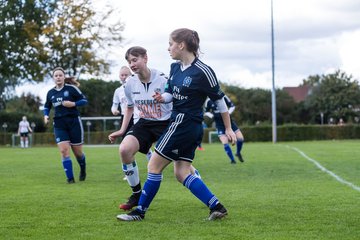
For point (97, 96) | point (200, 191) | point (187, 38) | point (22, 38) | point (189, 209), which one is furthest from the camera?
point (97, 96)

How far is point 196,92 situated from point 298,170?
8351mm

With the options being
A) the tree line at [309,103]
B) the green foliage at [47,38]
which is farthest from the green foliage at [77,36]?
the tree line at [309,103]

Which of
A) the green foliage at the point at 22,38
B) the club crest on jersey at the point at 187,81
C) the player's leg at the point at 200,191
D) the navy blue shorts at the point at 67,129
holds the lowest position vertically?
the player's leg at the point at 200,191

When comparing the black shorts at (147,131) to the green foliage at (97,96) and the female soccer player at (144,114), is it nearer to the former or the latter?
the female soccer player at (144,114)

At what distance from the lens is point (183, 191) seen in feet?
33.4

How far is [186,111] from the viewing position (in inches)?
276

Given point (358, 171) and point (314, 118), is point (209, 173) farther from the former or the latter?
point (314, 118)

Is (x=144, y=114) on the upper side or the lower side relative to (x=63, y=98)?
lower

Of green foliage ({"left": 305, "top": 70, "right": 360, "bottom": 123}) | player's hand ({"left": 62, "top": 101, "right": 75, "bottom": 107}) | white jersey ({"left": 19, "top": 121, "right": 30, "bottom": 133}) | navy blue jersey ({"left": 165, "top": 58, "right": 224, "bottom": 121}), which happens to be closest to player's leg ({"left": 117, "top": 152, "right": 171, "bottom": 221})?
navy blue jersey ({"left": 165, "top": 58, "right": 224, "bottom": 121})

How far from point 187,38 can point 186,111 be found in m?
0.77

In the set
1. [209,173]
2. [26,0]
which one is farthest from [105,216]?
[26,0]

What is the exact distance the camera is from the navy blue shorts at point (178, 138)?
6.95 metres

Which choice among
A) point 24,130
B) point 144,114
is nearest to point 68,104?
point 144,114

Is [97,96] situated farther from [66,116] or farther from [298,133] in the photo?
[66,116]
